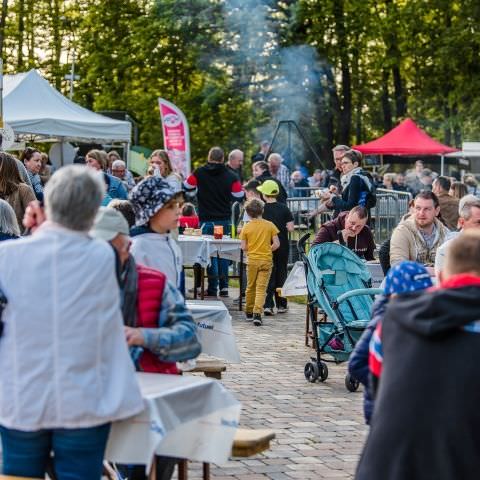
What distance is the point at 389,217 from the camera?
1908cm

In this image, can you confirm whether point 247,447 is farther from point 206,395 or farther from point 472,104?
point 472,104

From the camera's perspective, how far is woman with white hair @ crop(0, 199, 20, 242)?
8438mm

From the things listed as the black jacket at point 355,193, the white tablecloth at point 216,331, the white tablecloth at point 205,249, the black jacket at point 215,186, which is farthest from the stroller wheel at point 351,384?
the black jacket at point 215,186

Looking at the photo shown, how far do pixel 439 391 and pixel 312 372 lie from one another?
261 inches

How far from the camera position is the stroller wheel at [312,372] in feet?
35.3

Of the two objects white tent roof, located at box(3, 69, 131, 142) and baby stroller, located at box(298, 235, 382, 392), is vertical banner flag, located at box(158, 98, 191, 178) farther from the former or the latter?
baby stroller, located at box(298, 235, 382, 392)

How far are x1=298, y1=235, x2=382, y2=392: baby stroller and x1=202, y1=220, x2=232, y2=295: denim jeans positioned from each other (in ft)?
19.1

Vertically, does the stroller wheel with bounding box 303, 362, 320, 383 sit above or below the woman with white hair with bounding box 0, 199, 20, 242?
below

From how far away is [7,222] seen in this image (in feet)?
27.9

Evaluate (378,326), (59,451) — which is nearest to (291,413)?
(378,326)

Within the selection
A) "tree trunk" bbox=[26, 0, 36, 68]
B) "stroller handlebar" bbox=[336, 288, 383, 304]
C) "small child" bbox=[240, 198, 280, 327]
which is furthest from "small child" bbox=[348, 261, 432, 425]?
"tree trunk" bbox=[26, 0, 36, 68]

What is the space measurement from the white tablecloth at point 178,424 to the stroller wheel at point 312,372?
5391mm

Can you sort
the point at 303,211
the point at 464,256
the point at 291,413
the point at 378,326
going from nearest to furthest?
1. the point at 464,256
2. the point at 378,326
3. the point at 291,413
4. the point at 303,211

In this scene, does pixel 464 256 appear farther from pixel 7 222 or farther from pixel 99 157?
pixel 99 157
